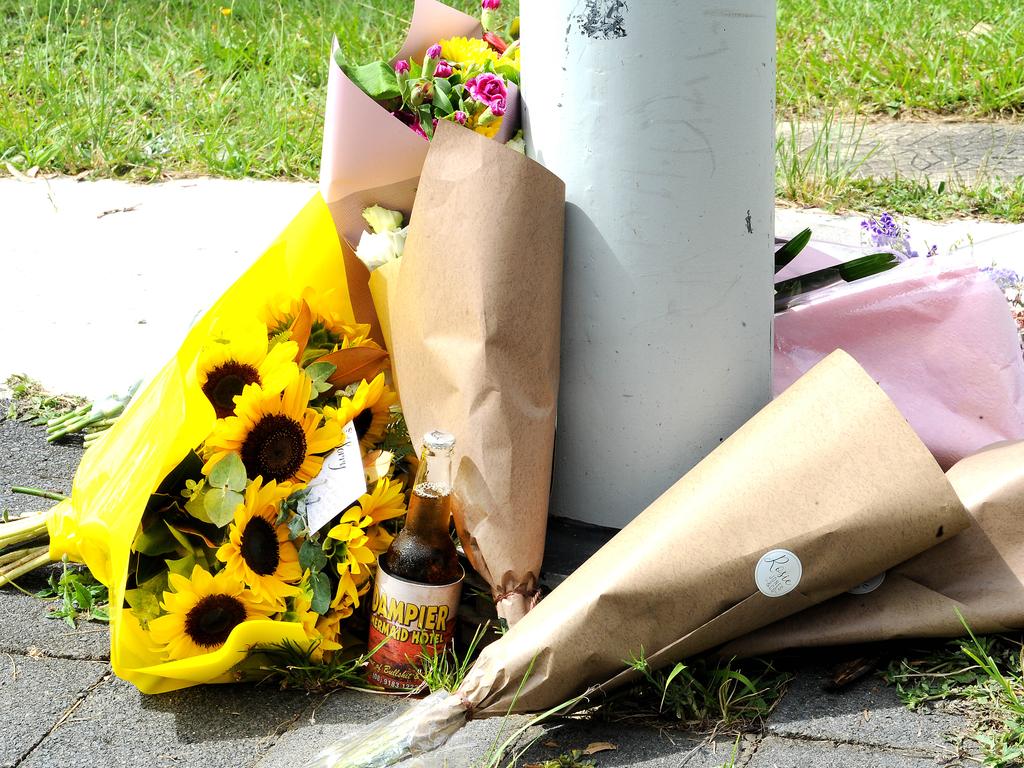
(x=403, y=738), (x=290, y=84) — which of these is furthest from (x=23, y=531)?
(x=290, y=84)

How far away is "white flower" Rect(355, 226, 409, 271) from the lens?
7.00 ft

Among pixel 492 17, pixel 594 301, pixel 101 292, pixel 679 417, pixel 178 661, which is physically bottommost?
pixel 101 292

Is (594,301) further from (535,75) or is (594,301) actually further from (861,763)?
(861,763)

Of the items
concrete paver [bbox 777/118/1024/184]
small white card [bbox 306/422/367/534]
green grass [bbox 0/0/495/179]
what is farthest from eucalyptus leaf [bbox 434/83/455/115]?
green grass [bbox 0/0/495/179]

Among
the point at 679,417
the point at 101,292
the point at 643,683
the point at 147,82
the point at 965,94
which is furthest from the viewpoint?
the point at 147,82

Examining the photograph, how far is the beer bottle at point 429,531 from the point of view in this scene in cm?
184

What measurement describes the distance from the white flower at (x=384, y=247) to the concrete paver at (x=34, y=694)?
2.80 ft

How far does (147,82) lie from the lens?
18.5 feet

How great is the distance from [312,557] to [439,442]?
329mm

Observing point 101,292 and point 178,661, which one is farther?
point 101,292

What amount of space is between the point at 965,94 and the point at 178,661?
4.44 meters

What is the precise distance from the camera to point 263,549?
1.96 metres

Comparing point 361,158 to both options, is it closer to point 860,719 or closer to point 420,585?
point 420,585

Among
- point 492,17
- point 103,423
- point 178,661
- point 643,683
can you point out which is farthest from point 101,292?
point 643,683
